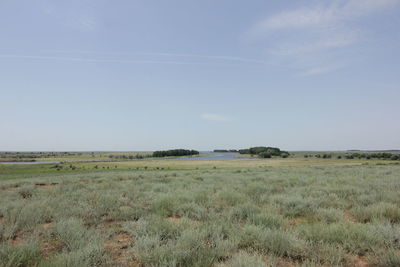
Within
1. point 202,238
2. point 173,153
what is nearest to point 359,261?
point 202,238

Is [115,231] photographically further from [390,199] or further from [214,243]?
[390,199]

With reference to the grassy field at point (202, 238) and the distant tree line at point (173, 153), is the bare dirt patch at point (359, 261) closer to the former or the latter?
the grassy field at point (202, 238)

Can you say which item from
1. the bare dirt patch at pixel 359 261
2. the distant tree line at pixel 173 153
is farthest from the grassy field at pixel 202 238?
the distant tree line at pixel 173 153

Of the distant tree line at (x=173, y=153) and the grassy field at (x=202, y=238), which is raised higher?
the grassy field at (x=202, y=238)

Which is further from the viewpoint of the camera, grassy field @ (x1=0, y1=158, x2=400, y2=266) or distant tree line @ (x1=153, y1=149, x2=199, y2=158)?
distant tree line @ (x1=153, y1=149, x2=199, y2=158)

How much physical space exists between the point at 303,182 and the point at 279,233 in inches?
343

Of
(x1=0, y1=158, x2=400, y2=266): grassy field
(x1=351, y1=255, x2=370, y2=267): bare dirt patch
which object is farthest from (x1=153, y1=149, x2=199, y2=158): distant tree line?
(x1=351, y1=255, x2=370, y2=267): bare dirt patch

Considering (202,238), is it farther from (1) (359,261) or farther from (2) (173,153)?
(2) (173,153)

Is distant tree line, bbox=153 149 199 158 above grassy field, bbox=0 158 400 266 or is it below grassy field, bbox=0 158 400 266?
below

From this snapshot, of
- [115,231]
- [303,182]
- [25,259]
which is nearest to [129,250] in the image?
[115,231]

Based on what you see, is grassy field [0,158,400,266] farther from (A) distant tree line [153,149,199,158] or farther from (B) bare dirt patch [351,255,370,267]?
(A) distant tree line [153,149,199,158]

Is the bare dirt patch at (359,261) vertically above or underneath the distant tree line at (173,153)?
above

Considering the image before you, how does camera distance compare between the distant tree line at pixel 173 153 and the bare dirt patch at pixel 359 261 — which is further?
the distant tree line at pixel 173 153

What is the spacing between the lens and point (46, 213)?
231 inches
